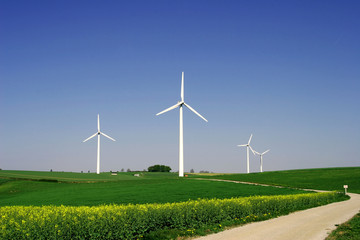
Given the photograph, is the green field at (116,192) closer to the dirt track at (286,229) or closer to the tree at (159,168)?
the dirt track at (286,229)

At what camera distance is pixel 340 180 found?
217 ft

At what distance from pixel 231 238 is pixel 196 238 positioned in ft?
5.80

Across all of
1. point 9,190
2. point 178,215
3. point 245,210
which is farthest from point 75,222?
point 9,190

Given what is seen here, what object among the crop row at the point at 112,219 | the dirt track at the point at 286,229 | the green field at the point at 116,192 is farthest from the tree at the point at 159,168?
the crop row at the point at 112,219

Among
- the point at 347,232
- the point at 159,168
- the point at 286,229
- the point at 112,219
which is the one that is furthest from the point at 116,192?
the point at 159,168

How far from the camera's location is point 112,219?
14992 mm

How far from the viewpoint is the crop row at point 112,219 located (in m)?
13.4

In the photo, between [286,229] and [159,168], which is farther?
[159,168]

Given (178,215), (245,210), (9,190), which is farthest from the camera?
(9,190)

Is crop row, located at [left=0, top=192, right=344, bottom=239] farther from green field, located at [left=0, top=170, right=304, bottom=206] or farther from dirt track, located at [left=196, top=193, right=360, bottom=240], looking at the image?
green field, located at [left=0, top=170, right=304, bottom=206]

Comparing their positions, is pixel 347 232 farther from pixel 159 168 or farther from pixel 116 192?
pixel 159 168

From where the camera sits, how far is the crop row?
13.4 m

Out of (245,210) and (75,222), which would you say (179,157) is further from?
(75,222)

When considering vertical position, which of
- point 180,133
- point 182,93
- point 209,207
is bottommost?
point 209,207
